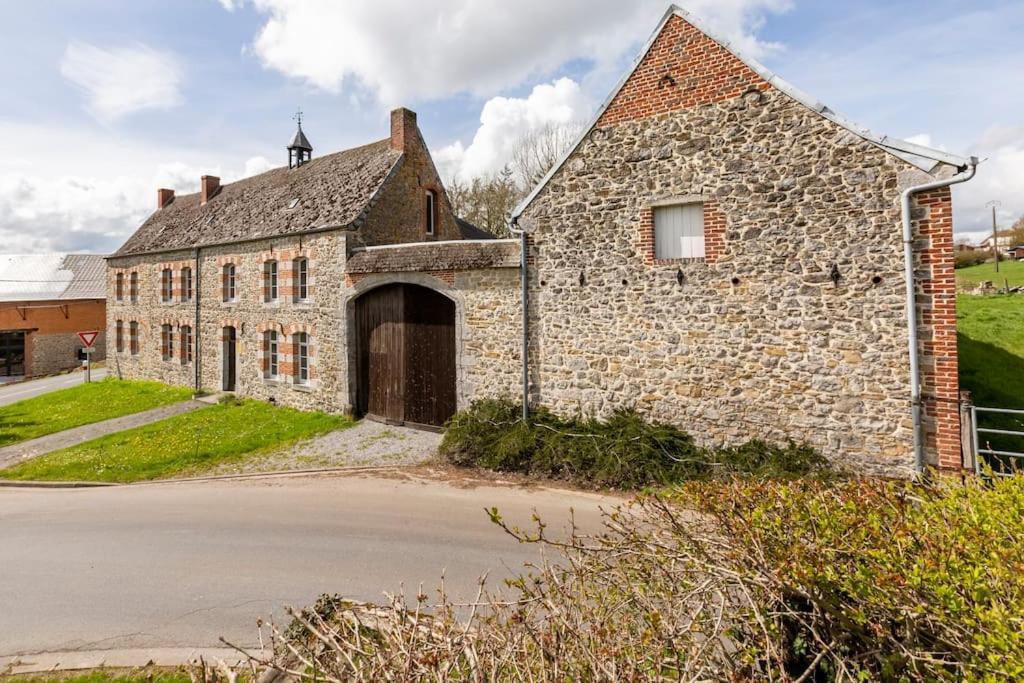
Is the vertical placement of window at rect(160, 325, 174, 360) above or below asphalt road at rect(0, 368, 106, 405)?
above

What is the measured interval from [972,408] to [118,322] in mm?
29645

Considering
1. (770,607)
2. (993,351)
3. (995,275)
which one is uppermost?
(995,275)

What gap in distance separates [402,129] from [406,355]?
7.82m

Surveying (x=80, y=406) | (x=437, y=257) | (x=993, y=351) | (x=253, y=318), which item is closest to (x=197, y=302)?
(x=253, y=318)

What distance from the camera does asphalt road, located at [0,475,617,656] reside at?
532cm

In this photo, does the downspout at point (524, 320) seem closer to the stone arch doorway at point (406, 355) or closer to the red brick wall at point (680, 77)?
the stone arch doorway at point (406, 355)

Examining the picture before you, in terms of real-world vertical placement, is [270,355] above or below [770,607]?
above

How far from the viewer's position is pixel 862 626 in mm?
2586

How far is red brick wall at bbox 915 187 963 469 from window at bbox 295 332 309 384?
48.7 feet

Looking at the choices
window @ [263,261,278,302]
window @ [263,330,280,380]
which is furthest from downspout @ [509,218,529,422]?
window @ [263,330,280,380]

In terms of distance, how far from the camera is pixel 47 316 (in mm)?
29719

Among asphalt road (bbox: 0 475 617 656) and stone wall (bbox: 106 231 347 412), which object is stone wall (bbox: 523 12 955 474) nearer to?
asphalt road (bbox: 0 475 617 656)

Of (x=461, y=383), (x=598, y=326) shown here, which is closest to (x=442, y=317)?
(x=461, y=383)

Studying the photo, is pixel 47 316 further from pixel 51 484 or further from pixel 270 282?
pixel 51 484
